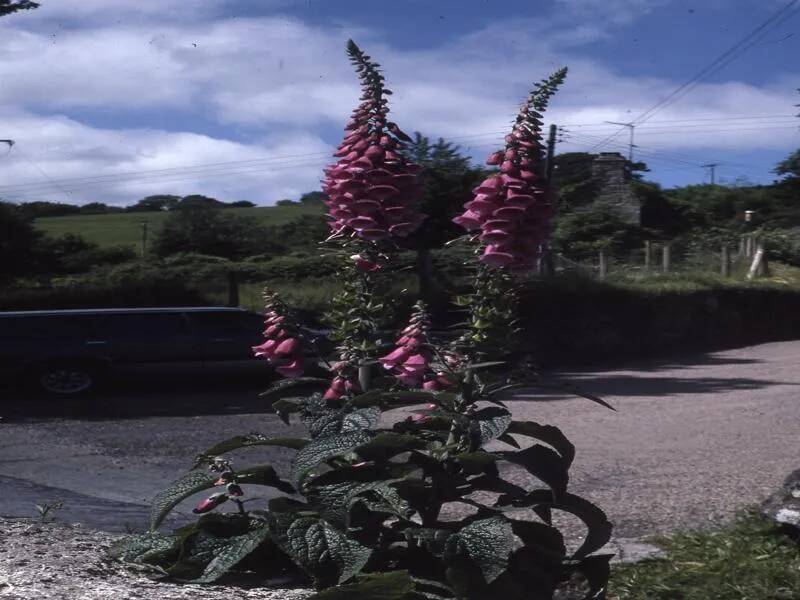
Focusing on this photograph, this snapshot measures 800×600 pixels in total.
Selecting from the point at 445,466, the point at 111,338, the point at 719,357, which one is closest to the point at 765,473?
the point at 445,466

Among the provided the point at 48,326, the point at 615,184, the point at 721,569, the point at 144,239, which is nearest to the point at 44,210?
the point at 144,239

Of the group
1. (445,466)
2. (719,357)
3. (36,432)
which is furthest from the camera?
(719,357)

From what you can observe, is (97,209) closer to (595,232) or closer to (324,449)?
(595,232)

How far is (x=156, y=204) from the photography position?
3159 cm

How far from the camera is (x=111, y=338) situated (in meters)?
15.3

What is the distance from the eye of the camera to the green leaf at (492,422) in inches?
124

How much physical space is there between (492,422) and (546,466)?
0.30 m

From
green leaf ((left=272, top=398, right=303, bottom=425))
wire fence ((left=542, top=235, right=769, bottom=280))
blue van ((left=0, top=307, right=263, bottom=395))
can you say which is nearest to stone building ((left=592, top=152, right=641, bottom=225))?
wire fence ((left=542, top=235, right=769, bottom=280))

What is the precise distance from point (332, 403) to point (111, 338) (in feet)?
40.7

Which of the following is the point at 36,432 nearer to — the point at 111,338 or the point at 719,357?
the point at 111,338

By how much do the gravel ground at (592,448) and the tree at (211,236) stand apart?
26.7ft

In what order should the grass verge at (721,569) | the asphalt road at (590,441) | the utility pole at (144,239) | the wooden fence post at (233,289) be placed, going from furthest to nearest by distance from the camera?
the utility pole at (144,239) → the wooden fence post at (233,289) → the asphalt road at (590,441) → the grass verge at (721,569)

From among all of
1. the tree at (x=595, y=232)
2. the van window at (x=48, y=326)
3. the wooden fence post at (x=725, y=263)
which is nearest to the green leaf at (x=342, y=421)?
the van window at (x=48, y=326)

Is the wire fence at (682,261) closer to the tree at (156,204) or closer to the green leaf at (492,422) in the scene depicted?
the tree at (156,204)
